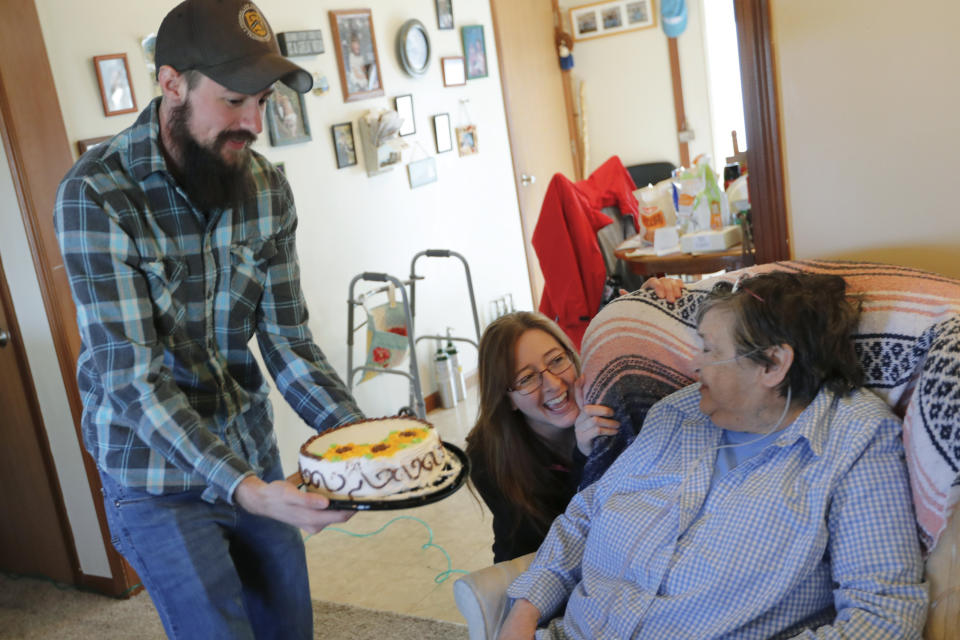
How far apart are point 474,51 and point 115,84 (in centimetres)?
238

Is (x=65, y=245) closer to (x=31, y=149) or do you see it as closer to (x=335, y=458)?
(x=335, y=458)

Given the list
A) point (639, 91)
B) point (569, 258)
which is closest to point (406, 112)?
point (569, 258)

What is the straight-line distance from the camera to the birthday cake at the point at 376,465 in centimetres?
145

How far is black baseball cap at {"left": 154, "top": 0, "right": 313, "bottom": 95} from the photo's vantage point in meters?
1.45

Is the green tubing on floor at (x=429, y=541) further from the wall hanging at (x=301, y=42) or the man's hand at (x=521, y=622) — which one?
the wall hanging at (x=301, y=42)

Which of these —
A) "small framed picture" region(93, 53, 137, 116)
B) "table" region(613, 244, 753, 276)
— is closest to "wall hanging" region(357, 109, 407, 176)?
"small framed picture" region(93, 53, 137, 116)

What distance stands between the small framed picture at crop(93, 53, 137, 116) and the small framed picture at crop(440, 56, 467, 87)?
1.93 m

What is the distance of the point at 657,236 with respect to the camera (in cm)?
335

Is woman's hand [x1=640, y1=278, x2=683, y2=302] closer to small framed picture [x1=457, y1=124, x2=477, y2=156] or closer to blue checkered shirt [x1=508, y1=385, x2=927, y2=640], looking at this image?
blue checkered shirt [x1=508, y1=385, x2=927, y2=640]

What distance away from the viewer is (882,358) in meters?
1.54

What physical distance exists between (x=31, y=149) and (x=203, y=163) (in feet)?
4.74

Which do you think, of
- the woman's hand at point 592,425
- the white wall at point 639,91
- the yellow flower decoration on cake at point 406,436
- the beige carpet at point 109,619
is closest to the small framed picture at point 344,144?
the beige carpet at point 109,619

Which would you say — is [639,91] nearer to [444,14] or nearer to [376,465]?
[444,14]

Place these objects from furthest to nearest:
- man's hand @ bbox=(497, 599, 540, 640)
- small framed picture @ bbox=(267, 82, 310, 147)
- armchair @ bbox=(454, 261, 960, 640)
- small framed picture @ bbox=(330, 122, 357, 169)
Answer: small framed picture @ bbox=(330, 122, 357, 169)
small framed picture @ bbox=(267, 82, 310, 147)
man's hand @ bbox=(497, 599, 540, 640)
armchair @ bbox=(454, 261, 960, 640)
